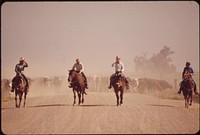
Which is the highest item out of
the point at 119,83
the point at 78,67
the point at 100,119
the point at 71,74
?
the point at 78,67

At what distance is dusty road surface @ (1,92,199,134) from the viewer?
41.5ft

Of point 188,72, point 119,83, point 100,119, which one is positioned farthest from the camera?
point 188,72

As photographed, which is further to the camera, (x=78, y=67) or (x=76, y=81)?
(x=78, y=67)

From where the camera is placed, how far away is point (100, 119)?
536 inches

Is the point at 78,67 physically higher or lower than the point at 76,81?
higher

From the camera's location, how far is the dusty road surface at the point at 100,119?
12664 mm

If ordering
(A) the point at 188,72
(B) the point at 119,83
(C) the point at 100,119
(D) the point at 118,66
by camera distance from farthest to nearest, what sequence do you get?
(A) the point at 188,72 < (D) the point at 118,66 < (B) the point at 119,83 < (C) the point at 100,119

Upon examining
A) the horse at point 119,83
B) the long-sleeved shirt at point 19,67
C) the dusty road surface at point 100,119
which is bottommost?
the dusty road surface at point 100,119

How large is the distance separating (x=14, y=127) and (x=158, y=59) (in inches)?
998

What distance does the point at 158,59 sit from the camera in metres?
36.5

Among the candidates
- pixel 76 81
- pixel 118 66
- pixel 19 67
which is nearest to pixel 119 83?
pixel 118 66

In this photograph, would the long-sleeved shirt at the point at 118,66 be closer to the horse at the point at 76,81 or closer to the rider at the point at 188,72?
the horse at the point at 76,81

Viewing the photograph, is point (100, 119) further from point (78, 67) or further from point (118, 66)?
point (78, 67)

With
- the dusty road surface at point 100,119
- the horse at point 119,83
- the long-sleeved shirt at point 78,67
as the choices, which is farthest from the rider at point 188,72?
the long-sleeved shirt at point 78,67
